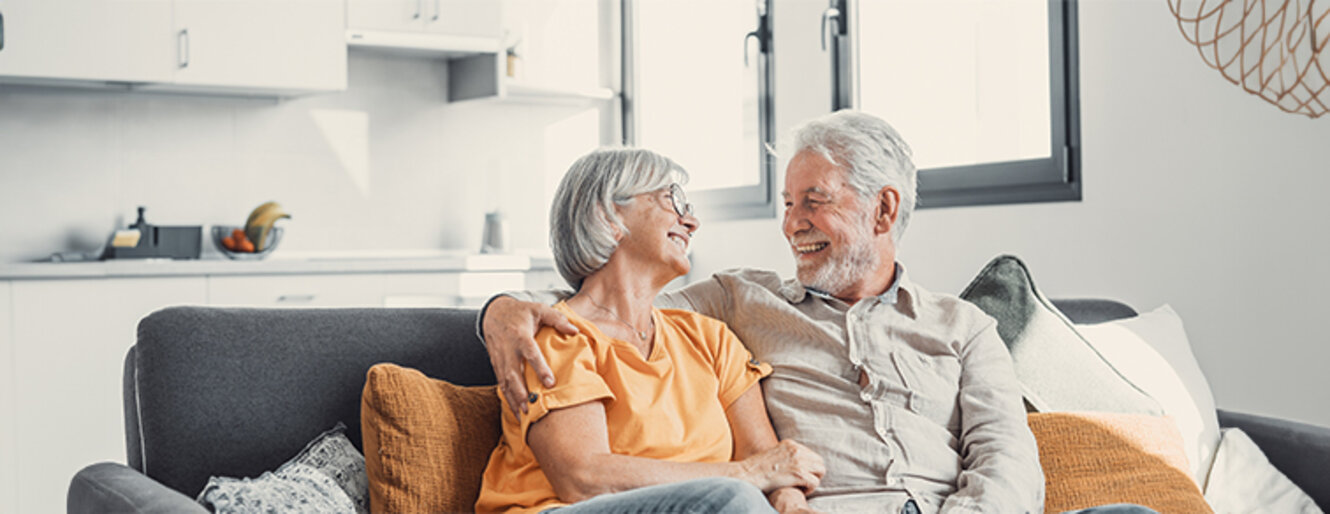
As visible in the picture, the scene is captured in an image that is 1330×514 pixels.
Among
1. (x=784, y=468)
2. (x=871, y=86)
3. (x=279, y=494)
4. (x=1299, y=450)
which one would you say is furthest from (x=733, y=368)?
(x=871, y=86)

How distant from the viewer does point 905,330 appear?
1.99 meters

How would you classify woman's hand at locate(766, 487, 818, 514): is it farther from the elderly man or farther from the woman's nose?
the woman's nose

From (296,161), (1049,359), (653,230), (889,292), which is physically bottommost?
(1049,359)

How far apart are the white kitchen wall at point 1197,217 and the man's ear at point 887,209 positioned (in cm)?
92

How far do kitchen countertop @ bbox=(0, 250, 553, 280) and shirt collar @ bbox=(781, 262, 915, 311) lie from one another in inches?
85.6

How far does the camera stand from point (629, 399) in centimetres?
171

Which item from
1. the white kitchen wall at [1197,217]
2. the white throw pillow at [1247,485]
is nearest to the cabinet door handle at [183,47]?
the white kitchen wall at [1197,217]

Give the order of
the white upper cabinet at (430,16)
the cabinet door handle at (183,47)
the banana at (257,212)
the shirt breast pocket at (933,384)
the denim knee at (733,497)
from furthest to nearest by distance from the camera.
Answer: the white upper cabinet at (430,16) → the banana at (257,212) → the cabinet door handle at (183,47) → the shirt breast pocket at (933,384) → the denim knee at (733,497)

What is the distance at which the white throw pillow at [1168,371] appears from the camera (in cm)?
205

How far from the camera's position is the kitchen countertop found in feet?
11.2

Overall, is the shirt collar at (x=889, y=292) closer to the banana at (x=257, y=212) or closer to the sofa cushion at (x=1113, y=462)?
the sofa cushion at (x=1113, y=462)

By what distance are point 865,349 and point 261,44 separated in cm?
269

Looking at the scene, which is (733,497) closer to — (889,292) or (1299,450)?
(889,292)

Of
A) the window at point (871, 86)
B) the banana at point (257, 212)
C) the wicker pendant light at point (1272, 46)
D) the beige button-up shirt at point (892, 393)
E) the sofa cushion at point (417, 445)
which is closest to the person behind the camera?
the sofa cushion at point (417, 445)
